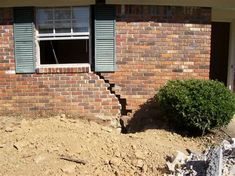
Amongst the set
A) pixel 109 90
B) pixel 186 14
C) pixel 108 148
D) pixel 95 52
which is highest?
pixel 186 14

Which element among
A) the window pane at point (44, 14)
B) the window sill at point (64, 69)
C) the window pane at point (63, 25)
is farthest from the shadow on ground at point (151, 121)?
the window pane at point (44, 14)

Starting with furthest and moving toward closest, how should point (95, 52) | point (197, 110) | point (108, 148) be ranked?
Answer: point (95, 52) → point (197, 110) → point (108, 148)

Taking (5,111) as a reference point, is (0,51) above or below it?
above

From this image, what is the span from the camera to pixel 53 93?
413 inches

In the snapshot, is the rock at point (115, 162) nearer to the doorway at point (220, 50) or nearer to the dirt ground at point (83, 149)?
the dirt ground at point (83, 149)

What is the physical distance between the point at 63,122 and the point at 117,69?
1690 mm

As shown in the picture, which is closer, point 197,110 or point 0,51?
point 197,110

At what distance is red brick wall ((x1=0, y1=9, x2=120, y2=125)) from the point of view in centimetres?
1043

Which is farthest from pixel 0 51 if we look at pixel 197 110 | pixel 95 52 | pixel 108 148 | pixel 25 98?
pixel 197 110

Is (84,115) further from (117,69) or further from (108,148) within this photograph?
(108,148)

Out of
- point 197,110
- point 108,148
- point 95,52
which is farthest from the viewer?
point 95,52

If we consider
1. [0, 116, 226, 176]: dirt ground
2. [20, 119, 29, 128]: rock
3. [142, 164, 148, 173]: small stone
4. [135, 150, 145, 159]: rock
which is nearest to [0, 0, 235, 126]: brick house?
[20, 119, 29, 128]: rock

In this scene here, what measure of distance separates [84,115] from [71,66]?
3.62 ft

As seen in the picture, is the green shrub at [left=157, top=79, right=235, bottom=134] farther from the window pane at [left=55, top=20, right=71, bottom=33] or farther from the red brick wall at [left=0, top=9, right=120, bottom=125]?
the window pane at [left=55, top=20, right=71, bottom=33]
